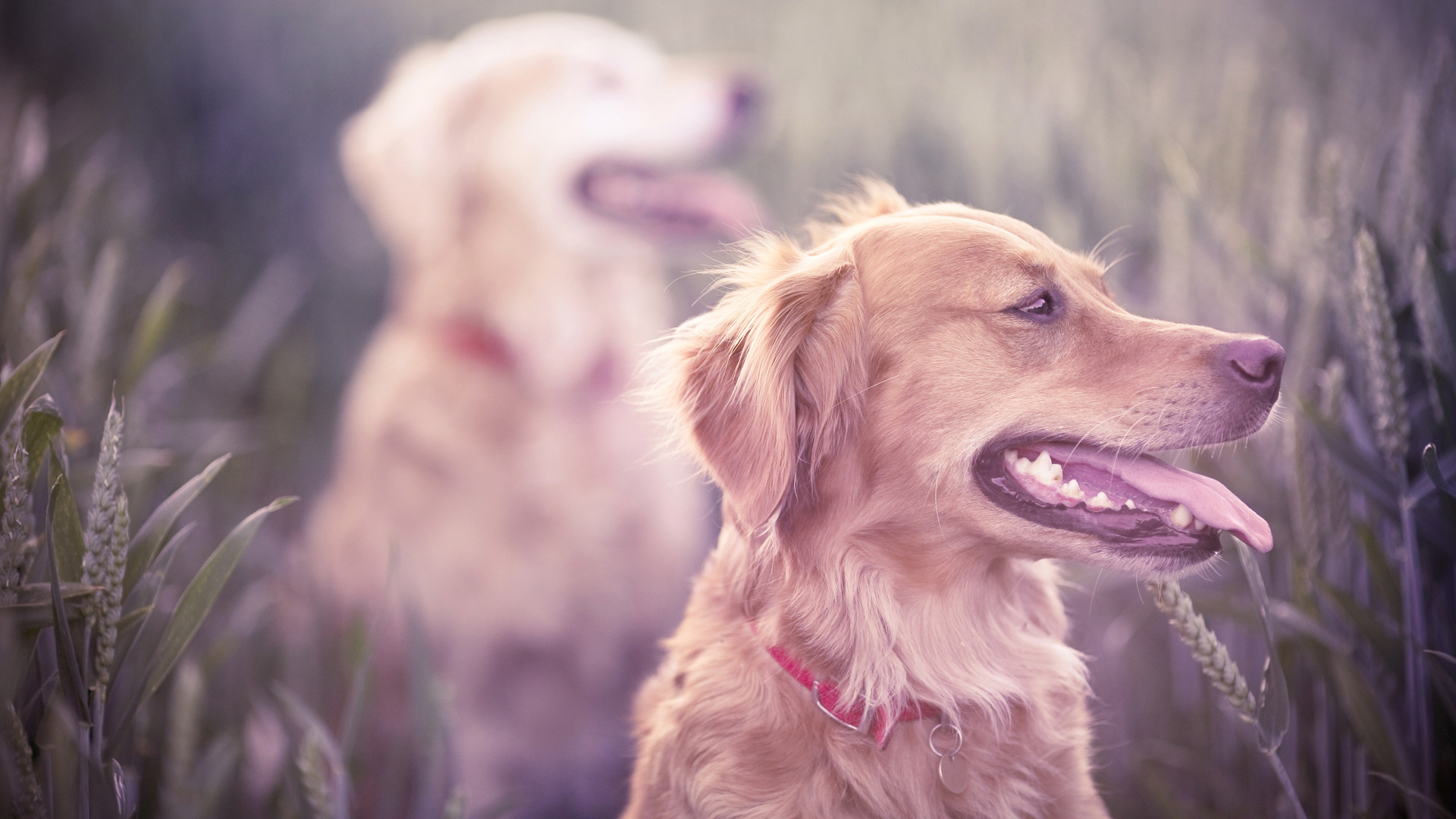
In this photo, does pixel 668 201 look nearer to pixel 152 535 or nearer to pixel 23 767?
pixel 152 535

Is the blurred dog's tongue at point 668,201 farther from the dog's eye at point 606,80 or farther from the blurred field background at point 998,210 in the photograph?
the blurred field background at point 998,210

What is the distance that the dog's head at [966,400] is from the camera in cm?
113

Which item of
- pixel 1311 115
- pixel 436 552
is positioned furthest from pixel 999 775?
pixel 1311 115

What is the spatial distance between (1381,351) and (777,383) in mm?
904

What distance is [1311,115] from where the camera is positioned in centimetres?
265

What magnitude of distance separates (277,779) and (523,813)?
0.90 metres

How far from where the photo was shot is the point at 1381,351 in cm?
121

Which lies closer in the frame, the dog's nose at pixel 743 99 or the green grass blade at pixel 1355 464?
the green grass blade at pixel 1355 464

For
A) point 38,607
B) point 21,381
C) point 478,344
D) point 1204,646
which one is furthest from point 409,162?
point 1204,646

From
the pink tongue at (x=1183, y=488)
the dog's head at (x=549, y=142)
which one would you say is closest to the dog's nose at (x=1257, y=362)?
the pink tongue at (x=1183, y=488)

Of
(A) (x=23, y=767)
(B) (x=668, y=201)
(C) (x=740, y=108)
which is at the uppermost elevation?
(C) (x=740, y=108)

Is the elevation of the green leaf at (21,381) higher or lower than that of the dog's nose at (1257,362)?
higher

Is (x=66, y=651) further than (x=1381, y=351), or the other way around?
(x=1381, y=351)

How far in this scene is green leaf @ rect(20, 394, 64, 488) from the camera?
A: 104cm
